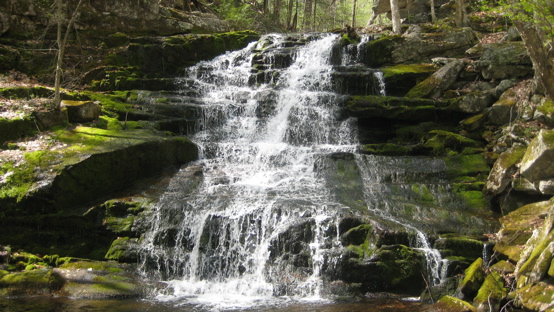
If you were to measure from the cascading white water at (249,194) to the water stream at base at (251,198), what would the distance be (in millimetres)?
23

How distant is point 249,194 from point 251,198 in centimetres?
37

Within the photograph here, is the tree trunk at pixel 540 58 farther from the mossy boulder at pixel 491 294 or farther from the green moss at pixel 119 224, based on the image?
the green moss at pixel 119 224

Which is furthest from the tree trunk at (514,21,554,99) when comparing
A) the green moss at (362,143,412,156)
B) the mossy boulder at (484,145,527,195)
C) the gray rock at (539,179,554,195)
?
the green moss at (362,143,412,156)

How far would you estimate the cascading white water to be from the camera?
8.34m

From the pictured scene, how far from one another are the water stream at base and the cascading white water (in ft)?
0.08

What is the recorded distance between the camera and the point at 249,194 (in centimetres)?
1020

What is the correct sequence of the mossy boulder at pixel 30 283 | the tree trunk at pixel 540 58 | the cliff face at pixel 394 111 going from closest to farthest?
the mossy boulder at pixel 30 283 < the cliff face at pixel 394 111 < the tree trunk at pixel 540 58

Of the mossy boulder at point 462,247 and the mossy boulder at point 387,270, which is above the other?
the mossy boulder at point 462,247

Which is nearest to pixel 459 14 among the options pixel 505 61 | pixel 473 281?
pixel 505 61

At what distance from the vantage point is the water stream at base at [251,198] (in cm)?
815

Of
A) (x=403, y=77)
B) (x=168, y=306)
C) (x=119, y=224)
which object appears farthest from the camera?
(x=403, y=77)

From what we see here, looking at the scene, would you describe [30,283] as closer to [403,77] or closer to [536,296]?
[536,296]

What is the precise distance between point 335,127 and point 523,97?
573 centimetres

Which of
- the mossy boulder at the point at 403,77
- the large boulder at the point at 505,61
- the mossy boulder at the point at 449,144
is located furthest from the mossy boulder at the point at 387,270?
the mossy boulder at the point at 403,77
